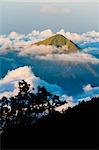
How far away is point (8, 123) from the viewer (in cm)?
457

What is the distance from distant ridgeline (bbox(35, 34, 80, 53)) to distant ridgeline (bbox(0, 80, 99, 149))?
0.48 m

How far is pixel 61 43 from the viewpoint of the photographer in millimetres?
4605

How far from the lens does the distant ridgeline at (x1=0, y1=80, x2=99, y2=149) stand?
446cm

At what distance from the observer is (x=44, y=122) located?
4516 millimetres

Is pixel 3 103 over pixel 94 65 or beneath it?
beneath

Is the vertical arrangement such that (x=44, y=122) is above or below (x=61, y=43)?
below

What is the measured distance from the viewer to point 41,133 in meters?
4.48

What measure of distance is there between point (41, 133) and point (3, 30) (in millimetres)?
1103

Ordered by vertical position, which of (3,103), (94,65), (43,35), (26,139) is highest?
(43,35)

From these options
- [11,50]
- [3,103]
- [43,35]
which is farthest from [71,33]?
[3,103]

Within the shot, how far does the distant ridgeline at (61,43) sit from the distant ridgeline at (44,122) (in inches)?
18.9

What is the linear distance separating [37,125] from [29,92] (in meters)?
0.35

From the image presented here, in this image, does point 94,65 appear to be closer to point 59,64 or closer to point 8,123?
point 59,64

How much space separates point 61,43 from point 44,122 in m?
0.83
